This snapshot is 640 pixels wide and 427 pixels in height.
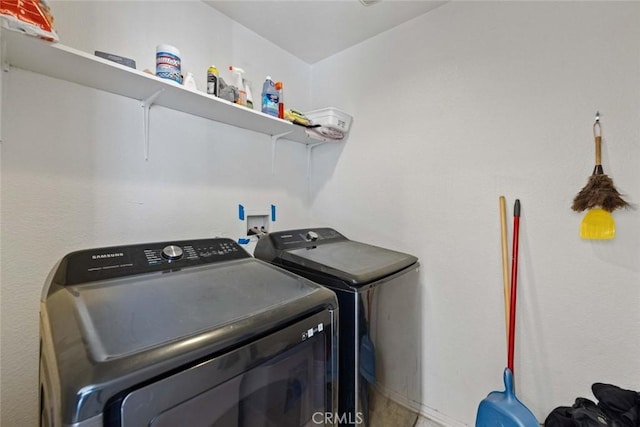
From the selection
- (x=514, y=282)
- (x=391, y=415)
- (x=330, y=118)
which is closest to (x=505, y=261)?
(x=514, y=282)

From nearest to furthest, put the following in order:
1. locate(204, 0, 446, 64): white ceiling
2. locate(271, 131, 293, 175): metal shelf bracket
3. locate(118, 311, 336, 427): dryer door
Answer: locate(118, 311, 336, 427): dryer door → locate(204, 0, 446, 64): white ceiling → locate(271, 131, 293, 175): metal shelf bracket

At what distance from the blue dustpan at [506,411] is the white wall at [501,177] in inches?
7.3

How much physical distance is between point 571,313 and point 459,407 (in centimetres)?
85

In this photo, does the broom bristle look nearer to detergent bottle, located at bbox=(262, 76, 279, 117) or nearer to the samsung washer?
the samsung washer

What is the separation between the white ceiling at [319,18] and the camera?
1.69 metres

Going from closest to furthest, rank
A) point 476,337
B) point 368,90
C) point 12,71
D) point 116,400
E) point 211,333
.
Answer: point 116,400
point 211,333
point 12,71
point 476,337
point 368,90

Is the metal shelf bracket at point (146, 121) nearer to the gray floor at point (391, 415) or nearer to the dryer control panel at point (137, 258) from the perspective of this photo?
the dryer control panel at point (137, 258)

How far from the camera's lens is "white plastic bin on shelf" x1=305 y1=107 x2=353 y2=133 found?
187 centimetres

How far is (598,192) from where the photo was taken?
121 centimetres

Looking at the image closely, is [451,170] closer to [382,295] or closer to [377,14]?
[382,295]

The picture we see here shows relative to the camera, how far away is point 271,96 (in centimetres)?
173

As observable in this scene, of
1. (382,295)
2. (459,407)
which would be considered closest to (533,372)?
(459,407)

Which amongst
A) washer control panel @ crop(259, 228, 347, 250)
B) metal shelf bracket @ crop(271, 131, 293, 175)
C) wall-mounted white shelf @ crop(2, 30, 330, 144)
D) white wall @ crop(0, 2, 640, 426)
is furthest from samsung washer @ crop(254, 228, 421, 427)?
wall-mounted white shelf @ crop(2, 30, 330, 144)

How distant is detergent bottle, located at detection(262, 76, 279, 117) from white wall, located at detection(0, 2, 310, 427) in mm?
276
